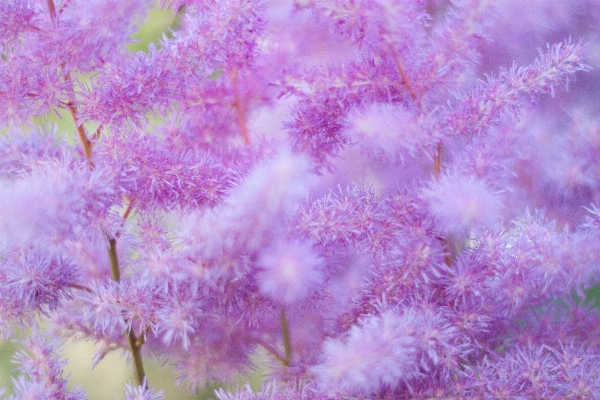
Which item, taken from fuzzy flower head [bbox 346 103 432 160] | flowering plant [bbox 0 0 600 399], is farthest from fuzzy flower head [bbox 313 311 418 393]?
fuzzy flower head [bbox 346 103 432 160]

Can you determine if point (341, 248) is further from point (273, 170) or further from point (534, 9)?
point (534, 9)

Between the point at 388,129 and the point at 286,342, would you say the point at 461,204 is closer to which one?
the point at 388,129

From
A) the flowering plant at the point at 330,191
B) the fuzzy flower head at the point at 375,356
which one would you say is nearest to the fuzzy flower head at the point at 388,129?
the flowering plant at the point at 330,191

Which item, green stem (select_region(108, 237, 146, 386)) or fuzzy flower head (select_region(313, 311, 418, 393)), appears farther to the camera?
green stem (select_region(108, 237, 146, 386))

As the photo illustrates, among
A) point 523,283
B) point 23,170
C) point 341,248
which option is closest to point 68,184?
point 23,170

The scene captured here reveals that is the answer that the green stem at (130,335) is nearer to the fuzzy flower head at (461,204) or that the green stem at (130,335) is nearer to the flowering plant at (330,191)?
the flowering plant at (330,191)

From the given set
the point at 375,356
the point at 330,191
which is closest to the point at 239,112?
the point at 330,191

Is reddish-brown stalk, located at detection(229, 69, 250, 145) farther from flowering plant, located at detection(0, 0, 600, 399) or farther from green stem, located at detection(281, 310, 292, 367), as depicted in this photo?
green stem, located at detection(281, 310, 292, 367)
